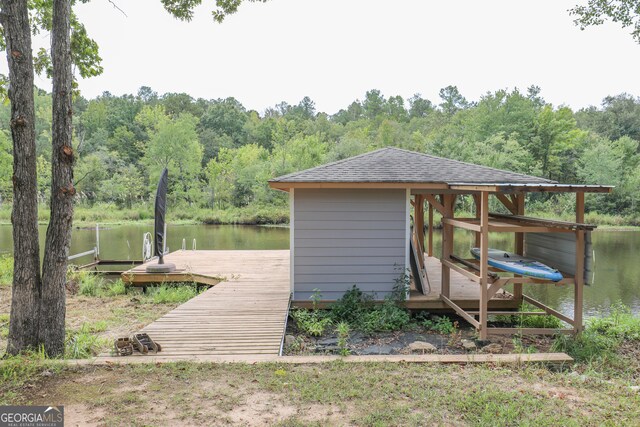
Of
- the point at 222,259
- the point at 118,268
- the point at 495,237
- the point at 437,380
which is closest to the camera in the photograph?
the point at 437,380

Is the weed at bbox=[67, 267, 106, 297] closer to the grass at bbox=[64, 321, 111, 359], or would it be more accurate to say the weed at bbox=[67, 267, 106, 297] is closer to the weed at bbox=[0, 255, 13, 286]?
the weed at bbox=[0, 255, 13, 286]

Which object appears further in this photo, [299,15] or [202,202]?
[202,202]

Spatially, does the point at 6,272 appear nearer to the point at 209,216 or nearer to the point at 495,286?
the point at 495,286

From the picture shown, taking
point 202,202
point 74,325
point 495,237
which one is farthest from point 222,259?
point 202,202

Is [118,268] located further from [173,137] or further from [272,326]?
Answer: [173,137]

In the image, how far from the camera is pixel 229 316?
5.27 m

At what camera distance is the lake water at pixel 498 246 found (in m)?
8.63

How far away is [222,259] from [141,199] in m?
22.1

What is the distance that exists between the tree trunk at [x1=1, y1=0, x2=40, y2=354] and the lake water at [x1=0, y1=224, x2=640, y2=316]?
813cm

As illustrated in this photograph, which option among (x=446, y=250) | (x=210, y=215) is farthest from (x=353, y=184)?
(x=210, y=215)

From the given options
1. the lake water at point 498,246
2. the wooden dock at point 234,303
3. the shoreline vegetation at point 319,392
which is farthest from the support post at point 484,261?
the lake water at point 498,246

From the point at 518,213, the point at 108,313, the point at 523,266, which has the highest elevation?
the point at 518,213

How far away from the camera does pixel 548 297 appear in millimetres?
8625

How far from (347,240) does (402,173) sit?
135 centimetres
